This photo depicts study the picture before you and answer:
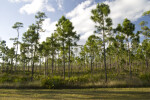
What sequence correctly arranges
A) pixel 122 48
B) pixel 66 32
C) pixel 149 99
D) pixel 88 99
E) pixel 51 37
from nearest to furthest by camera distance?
pixel 149 99, pixel 88 99, pixel 66 32, pixel 51 37, pixel 122 48

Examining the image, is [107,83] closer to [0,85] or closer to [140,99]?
[140,99]

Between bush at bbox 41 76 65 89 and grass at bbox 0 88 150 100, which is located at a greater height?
grass at bbox 0 88 150 100

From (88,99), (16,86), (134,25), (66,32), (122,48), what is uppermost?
(134,25)

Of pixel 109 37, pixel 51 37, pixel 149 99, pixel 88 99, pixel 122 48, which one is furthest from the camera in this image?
pixel 122 48

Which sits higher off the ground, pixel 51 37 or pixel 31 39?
pixel 51 37

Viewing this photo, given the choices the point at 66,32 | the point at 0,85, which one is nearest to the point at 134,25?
the point at 66,32

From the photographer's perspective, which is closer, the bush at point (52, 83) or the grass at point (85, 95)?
the grass at point (85, 95)

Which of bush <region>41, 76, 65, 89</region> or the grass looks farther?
bush <region>41, 76, 65, 89</region>

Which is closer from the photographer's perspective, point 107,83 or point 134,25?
point 107,83

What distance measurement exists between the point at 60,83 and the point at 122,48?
2350 cm

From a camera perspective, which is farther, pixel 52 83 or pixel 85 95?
pixel 52 83

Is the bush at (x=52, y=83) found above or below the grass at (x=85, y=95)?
below

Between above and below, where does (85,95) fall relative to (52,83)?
above

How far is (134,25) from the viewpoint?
67.4 feet
